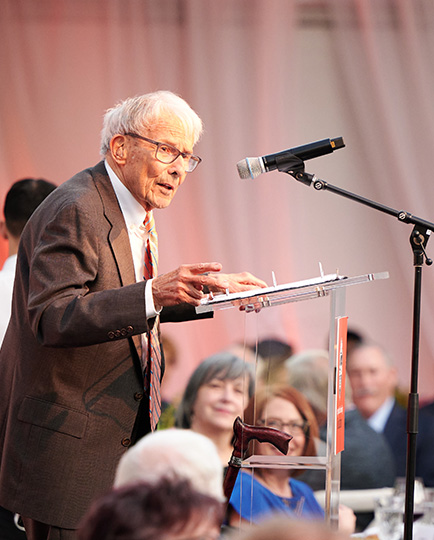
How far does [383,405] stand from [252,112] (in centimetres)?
175

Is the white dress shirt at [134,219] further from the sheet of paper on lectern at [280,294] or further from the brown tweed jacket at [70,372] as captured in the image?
the sheet of paper on lectern at [280,294]

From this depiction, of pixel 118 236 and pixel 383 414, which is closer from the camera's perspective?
pixel 118 236

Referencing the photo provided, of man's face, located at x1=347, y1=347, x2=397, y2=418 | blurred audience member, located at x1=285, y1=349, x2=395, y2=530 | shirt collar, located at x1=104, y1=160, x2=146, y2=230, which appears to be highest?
shirt collar, located at x1=104, y1=160, x2=146, y2=230

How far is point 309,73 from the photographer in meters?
4.73

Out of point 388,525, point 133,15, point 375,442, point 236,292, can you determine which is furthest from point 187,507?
point 133,15

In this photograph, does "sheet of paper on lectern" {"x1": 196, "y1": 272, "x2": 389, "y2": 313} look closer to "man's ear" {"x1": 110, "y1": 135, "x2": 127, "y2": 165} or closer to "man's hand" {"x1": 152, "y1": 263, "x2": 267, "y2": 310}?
"man's hand" {"x1": 152, "y1": 263, "x2": 267, "y2": 310}

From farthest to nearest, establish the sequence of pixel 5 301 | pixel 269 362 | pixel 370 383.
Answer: pixel 370 383, pixel 5 301, pixel 269 362

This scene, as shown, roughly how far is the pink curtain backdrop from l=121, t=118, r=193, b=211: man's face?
2.05m

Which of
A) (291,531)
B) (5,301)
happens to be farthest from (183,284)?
(5,301)

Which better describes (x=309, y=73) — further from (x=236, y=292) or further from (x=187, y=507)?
(x=187, y=507)

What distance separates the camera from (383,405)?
14.8 ft

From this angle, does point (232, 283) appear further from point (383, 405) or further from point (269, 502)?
point (383, 405)

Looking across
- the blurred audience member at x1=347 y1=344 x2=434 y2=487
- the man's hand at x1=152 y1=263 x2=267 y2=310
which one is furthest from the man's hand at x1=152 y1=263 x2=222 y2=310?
the blurred audience member at x1=347 y1=344 x2=434 y2=487

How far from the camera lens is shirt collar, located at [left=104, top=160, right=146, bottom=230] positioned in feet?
7.74
